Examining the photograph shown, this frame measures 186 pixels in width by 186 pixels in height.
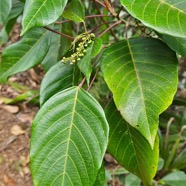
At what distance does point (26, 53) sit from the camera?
1.12 m

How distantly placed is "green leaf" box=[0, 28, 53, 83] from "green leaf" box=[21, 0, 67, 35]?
307 mm

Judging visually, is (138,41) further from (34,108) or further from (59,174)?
(34,108)

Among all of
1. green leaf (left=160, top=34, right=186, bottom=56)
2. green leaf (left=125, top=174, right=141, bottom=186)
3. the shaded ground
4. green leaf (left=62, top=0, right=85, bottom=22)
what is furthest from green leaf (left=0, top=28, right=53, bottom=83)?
the shaded ground

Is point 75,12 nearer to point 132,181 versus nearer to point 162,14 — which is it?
point 162,14

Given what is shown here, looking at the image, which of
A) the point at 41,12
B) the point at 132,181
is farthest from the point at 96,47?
the point at 132,181

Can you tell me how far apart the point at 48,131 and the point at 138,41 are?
0.96ft

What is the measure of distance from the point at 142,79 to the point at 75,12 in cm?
24

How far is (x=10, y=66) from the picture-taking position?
43.3 inches

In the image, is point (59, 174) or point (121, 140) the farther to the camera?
point (121, 140)

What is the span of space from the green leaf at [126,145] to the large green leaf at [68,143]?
11 centimetres

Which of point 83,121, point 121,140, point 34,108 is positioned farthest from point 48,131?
point 34,108

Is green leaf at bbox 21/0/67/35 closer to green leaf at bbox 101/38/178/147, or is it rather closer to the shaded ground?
green leaf at bbox 101/38/178/147

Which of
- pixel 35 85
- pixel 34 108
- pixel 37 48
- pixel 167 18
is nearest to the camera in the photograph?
pixel 167 18

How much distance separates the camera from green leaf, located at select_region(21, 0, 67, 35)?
709mm
